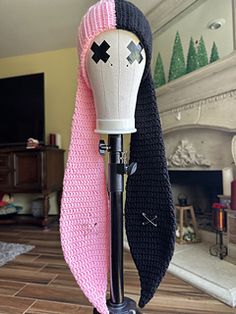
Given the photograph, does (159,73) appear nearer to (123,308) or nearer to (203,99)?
(203,99)

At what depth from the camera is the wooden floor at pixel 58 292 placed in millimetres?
921

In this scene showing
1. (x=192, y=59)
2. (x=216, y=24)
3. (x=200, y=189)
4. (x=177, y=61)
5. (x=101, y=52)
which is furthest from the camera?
(x=200, y=189)

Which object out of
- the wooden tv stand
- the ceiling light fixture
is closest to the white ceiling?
the ceiling light fixture

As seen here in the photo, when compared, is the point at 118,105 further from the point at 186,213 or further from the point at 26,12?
A: the point at 26,12

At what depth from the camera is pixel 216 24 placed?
140 centimetres

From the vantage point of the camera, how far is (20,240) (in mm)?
1827

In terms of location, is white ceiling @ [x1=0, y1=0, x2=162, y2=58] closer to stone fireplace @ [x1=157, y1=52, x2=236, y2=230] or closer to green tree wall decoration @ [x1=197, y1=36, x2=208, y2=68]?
green tree wall decoration @ [x1=197, y1=36, x2=208, y2=68]

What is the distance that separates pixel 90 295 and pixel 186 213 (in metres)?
1.27

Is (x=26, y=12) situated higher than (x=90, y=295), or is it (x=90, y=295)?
(x=26, y=12)

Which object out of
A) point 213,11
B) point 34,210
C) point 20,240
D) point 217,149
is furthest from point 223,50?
point 34,210

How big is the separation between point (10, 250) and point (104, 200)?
1.25 meters

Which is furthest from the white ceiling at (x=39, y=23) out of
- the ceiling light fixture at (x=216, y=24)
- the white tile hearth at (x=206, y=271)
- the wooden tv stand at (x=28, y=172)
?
the white tile hearth at (x=206, y=271)

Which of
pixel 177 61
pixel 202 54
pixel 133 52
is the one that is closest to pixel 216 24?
Answer: pixel 202 54

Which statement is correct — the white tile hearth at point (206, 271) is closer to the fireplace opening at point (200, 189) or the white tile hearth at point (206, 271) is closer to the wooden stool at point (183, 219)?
the wooden stool at point (183, 219)
